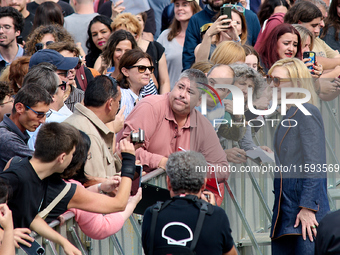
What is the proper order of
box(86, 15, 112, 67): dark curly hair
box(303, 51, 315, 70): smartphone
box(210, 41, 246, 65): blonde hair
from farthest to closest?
box(86, 15, 112, 67): dark curly hair < box(303, 51, 315, 70): smartphone < box(210, 41, 246, 65): blonde hair

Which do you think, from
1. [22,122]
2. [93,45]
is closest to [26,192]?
[22,122]

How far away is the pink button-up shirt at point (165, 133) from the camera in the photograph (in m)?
4.90

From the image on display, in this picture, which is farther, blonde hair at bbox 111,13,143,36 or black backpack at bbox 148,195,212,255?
blonde hair at bbox 111,13,143,36

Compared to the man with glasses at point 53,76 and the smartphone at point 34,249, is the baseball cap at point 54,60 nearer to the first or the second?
the man with glasses at point 53,76

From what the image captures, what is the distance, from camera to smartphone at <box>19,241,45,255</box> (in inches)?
125

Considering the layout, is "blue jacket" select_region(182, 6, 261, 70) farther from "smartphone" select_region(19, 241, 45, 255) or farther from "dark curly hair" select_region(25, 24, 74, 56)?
"smartphone" select_region(19, 241, 45, 255)

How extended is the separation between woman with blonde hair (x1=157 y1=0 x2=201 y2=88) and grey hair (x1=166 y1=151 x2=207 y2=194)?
15.1 feet

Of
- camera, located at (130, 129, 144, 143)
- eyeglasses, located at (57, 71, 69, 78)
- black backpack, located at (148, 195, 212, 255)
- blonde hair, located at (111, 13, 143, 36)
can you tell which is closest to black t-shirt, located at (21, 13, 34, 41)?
blonde hair, located at (111, 13, 143, 36)

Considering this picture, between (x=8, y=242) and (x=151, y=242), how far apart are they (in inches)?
31.6

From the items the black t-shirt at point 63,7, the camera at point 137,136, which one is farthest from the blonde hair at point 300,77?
the black t-shirt at point 63,7

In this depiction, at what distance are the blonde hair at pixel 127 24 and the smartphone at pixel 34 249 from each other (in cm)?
462

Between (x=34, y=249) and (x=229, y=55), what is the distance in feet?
10.7

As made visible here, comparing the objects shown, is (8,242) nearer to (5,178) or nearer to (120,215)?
(5,178)

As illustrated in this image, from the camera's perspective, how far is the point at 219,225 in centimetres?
334
